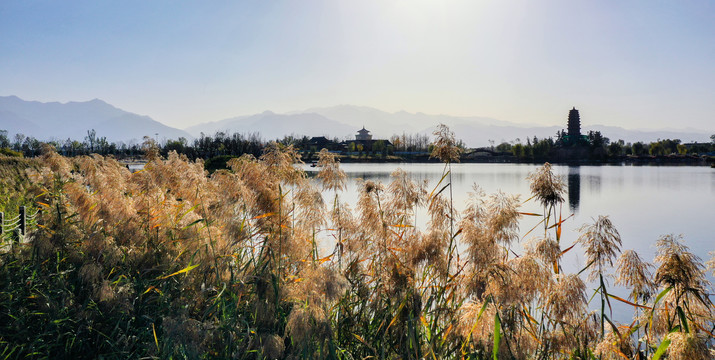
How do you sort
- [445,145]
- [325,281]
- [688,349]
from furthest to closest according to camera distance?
1. [445,145]
2. [325,281]
3. [688,349]

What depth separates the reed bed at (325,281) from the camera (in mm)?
2781

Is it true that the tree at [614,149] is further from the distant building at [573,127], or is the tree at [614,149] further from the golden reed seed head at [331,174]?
the golden reed seed head at [331,174]

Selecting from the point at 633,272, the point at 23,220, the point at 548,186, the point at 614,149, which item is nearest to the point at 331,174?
the point at 548,186

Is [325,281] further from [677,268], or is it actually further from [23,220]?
[23,220]

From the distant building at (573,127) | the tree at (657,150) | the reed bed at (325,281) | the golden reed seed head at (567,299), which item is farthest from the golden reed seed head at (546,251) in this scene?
the tree at (657,150)

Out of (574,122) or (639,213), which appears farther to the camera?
(574,122)

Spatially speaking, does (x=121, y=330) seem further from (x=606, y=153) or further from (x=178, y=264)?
(x=606, y=153)

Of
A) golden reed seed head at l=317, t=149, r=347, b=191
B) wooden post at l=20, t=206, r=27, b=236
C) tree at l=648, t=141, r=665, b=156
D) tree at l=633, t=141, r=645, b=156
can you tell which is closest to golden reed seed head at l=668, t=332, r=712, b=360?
golden reed seed head at l=317, t=149, r=347, b=191

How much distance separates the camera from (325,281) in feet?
9.05

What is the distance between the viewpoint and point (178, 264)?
4246 millimetres

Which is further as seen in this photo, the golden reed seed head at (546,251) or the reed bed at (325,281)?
the golden reed seed head at (546,251)

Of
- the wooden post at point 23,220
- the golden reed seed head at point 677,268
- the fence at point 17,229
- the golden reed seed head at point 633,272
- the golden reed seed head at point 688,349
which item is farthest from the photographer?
the wooden post at point 23,220

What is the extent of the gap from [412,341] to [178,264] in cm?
253

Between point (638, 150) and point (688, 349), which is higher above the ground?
point (638, 150)
